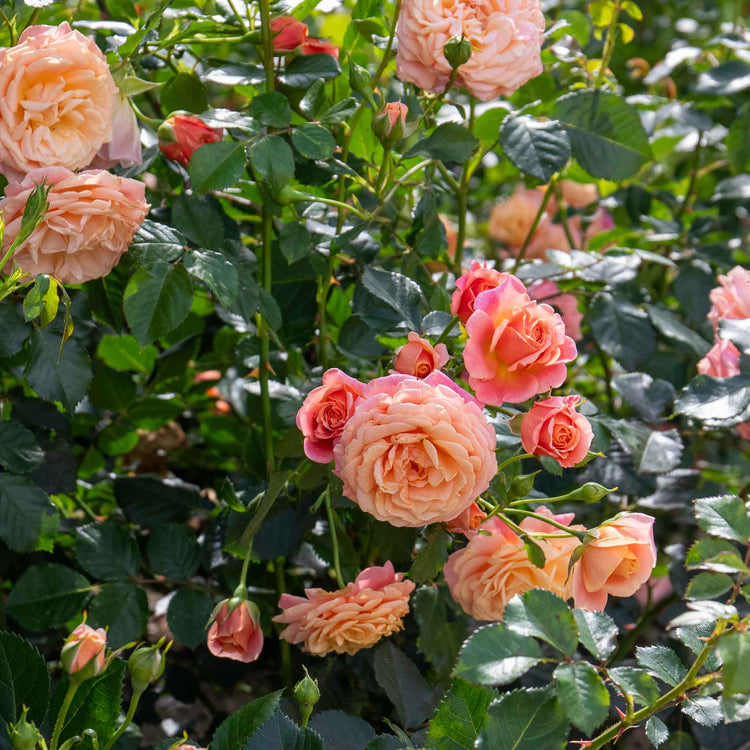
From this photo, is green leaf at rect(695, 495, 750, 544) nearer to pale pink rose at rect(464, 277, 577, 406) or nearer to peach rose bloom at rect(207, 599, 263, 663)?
pale pink rose at rect(464, 277, 577, 406)

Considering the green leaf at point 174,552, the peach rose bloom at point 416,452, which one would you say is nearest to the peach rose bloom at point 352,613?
the peach rose bloom at point 416,452

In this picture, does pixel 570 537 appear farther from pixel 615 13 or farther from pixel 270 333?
pixel 615 13

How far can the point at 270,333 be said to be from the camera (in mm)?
1081

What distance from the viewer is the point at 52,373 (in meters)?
0.93

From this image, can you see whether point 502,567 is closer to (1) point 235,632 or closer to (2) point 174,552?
(1) point 235,632

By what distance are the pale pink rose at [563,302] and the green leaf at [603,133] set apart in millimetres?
199

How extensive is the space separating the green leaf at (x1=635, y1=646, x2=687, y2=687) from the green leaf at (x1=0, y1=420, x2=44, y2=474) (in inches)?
25.1

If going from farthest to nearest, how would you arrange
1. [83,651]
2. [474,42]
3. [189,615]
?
[189,615], [474,42], [83,651]

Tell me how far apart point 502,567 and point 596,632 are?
162mm

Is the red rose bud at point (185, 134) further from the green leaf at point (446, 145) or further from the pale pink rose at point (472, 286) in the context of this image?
the pale pink rose at point (472, 286)

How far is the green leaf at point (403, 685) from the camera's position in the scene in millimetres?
890

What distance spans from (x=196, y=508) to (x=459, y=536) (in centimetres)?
43

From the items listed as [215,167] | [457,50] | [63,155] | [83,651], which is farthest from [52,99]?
[83,651]

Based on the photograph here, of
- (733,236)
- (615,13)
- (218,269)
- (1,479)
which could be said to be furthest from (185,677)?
(733,236)
